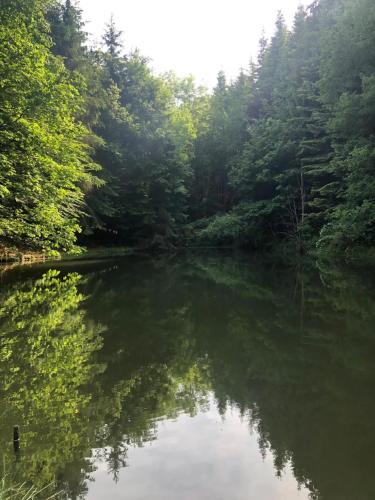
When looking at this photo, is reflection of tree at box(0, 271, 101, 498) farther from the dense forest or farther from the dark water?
the dense forest

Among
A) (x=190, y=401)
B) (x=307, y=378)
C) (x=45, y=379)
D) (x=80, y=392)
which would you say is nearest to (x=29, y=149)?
(x=45, y=379)

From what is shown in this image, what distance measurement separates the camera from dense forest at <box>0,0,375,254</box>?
13.1 metres

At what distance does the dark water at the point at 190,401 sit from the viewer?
3406 mm

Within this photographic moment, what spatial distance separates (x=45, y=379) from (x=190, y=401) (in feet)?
6.19

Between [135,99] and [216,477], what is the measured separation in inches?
1525

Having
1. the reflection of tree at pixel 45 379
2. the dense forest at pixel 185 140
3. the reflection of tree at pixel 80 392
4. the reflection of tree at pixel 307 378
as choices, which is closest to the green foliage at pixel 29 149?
the dense forest at pixel 185 140

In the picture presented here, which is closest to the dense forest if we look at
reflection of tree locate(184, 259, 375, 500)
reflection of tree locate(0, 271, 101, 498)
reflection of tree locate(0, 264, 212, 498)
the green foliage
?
the green foliage

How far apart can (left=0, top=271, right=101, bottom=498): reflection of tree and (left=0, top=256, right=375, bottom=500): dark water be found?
0.02m

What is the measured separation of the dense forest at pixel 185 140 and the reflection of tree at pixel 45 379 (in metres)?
3.26

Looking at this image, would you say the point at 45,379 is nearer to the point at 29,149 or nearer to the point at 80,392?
the point at 80,392

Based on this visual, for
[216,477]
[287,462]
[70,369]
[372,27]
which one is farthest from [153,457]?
[372,27]

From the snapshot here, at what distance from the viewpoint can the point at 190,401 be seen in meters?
5.05

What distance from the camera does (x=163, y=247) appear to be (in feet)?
126

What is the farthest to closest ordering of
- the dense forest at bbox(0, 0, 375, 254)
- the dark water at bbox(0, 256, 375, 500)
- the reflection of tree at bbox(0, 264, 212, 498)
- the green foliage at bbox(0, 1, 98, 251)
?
the dense forest at bbox(0, 0, 375, 254), the green foliage at bbox(0, 1, 98, 251), the reflection of tree at bbox(0, 264, 212, 498), the dark water at bbox(0, 256, 375, 500)
